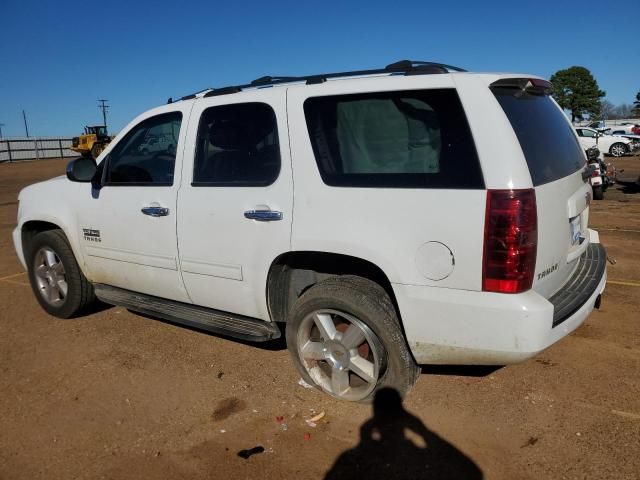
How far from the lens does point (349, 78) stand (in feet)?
10.5

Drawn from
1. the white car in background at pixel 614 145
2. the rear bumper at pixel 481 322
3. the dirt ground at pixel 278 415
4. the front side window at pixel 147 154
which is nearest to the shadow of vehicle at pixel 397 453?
the dirt ground at pixel 278 415

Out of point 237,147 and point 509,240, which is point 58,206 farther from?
point 509,240

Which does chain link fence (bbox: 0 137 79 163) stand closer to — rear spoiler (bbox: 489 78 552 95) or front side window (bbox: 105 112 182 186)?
front side window (bbox: 105 112 182 186)

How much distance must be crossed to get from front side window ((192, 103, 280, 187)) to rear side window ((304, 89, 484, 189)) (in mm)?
340

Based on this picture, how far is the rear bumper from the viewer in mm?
2578

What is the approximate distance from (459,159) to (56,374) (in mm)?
3262

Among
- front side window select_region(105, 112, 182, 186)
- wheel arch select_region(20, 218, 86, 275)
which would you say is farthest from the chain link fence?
front side window select_region(105, 112, 182, 186)

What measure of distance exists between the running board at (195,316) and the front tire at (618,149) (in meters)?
27.9

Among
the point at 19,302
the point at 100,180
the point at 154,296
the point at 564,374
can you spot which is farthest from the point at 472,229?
the point at 19,302

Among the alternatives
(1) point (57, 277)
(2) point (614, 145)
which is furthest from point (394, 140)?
(2) point (614, 145)

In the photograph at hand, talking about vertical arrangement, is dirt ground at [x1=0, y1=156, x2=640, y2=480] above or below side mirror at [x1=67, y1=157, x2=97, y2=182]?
below

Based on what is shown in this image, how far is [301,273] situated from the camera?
11.4 ft

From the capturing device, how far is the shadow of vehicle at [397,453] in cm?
261

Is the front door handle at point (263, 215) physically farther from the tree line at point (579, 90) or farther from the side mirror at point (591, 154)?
the tree line at point (579, 90)
